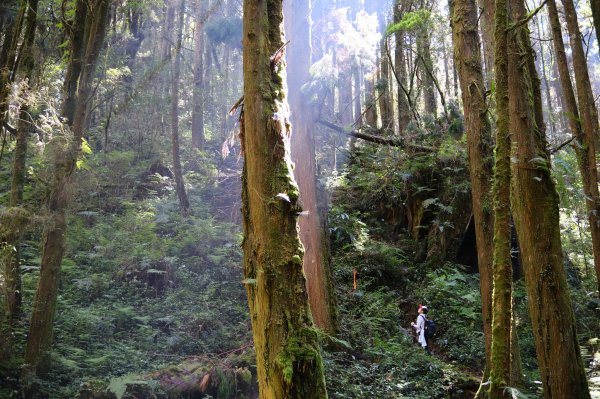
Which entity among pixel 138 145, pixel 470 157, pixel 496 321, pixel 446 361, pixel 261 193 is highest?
pixel 138 145

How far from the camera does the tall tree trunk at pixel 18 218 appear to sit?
29.2 ft

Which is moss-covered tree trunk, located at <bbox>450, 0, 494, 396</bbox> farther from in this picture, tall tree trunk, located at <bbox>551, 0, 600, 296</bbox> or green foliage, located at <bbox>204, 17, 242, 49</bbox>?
green foliage, located at <bbox>204, 17, 242, 49</bbox>

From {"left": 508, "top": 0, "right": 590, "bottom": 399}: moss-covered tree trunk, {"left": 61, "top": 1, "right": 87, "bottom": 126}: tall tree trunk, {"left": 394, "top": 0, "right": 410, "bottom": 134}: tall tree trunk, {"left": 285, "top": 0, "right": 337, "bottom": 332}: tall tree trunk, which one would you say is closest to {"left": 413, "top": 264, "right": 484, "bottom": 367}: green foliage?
{"left": 285, "top": 0, "right": 337, "bottom": 332}: tall tree trunk

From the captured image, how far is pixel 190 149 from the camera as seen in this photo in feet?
82.1

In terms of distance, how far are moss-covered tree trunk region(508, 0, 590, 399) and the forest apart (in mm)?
24

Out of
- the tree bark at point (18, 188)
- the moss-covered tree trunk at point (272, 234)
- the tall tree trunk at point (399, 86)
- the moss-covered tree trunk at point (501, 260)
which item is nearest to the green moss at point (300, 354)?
the moss-covered tree trunk at point (272, 234)

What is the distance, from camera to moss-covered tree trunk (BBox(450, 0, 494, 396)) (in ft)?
27.3

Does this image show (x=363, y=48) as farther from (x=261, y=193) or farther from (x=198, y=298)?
(x=261, y=193)

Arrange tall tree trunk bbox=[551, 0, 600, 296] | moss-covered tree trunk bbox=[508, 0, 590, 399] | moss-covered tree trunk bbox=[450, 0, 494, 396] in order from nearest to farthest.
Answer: moss-covered tree trunk bbox=[508, 0, 590, 399] → moss-covered tree trunk bbox=[450, 0, 494, 396] → tall tree trunk bbox=[551, 0, 600, 296]

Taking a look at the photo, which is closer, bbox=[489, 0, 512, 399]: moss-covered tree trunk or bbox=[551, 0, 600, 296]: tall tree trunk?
bbox=[489, 0, 512, 399]: moss-covered tree trunk

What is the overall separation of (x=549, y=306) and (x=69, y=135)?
26.8ft

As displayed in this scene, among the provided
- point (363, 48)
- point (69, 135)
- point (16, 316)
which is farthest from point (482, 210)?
point (363, 48)

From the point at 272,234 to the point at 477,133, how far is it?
5.58 metres

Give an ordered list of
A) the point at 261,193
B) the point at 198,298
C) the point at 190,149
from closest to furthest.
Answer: the point at 261,193 → the point at 198,298 → the point at 190,149
